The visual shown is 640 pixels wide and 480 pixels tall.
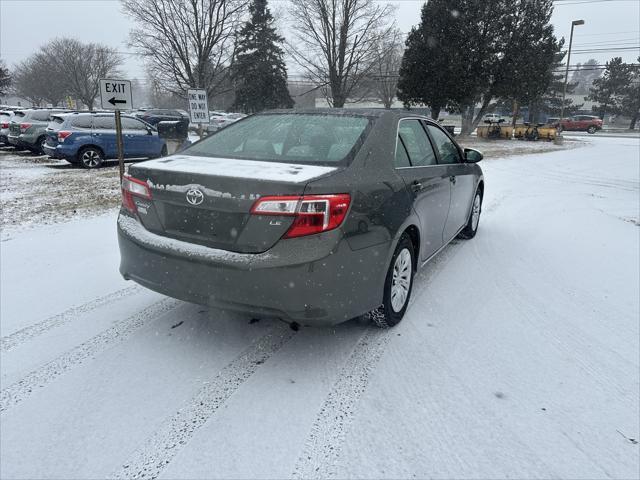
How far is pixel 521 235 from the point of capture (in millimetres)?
5961

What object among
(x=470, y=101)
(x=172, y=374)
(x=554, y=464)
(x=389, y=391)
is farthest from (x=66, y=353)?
(x=470, y=101)

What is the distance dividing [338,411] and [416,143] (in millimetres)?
2395

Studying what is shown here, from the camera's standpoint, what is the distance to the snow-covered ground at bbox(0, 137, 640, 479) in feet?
6.59

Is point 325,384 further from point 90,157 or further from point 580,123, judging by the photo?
point 580,123

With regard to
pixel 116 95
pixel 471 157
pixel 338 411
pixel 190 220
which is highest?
pixel 116 95

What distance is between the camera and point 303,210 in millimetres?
2359

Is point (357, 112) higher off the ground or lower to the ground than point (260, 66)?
lower

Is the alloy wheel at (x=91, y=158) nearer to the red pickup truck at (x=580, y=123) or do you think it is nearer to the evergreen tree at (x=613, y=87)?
the red pickup truck at (x=580, y=123)

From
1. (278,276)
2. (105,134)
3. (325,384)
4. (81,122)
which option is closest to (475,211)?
(325,384)

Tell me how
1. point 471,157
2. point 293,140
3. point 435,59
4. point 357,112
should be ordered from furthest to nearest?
point 435,59
point 471,157
point 357,112
point 293,140

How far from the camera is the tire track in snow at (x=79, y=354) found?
7.95ft

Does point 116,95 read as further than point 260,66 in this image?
No

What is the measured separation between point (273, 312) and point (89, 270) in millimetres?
2765

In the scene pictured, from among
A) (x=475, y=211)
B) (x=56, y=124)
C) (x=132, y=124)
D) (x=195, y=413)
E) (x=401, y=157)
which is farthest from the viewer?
(x=132, y=124)
